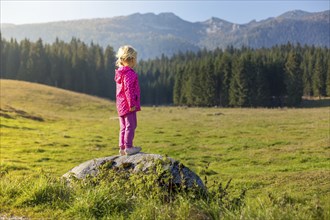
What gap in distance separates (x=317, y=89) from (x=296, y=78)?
24.2m

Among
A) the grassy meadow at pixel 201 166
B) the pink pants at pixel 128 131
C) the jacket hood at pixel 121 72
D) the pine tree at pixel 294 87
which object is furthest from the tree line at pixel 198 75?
the jacket hood at pixel 121 72

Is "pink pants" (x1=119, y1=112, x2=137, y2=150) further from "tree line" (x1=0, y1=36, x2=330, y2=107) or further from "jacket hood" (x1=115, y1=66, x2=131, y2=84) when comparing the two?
"tree line" (x1=0, y1=36, x2=330, y2=107)

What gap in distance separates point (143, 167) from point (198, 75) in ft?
390

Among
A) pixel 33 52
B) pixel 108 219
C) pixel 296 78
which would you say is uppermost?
pixel 33 52

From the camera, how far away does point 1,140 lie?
1256 inches

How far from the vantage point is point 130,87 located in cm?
1084

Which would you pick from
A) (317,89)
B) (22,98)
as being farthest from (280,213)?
Answer: (317,89)

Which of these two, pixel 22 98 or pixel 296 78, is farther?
pixel 296 78

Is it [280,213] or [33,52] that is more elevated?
[33,52]

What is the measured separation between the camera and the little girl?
1076 centimetres

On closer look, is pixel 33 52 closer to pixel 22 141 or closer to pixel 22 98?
pixel 22 98

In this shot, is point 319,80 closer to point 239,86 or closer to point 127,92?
point 239,86

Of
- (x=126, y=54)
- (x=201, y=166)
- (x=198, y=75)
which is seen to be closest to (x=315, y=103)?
(x=198, y=75)

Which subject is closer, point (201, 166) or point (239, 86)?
point (201, 166)
